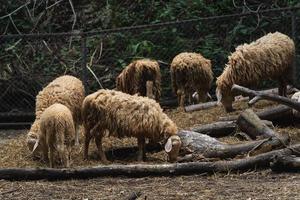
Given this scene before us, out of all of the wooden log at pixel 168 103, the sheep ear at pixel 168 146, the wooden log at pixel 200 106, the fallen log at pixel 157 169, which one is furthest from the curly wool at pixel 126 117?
the wooden log at pixel 168 103

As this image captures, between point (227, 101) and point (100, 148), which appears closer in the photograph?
point (100, 148)

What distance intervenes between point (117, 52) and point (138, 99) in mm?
6378

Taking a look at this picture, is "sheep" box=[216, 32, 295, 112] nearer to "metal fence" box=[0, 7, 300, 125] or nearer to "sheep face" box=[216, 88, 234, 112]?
"sheep face" box=[216, 88, 234, 112]

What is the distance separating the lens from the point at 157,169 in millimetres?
7738

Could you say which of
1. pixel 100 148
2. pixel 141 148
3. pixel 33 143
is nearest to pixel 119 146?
pixel 100 148

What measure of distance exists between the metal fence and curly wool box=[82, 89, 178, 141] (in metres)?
5.01

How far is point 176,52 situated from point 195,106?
2.53 m

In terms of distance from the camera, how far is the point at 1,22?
1734 cm

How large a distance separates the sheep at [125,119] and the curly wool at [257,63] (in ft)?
9.09

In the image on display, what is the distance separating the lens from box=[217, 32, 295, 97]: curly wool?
1152 cm

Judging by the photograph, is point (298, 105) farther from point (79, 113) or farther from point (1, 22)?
point (1, 22)

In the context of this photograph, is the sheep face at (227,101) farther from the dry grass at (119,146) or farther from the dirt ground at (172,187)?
the dirt ground at (172,187)

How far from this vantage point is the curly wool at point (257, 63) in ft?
37.8

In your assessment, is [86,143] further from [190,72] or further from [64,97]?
[190,72]
